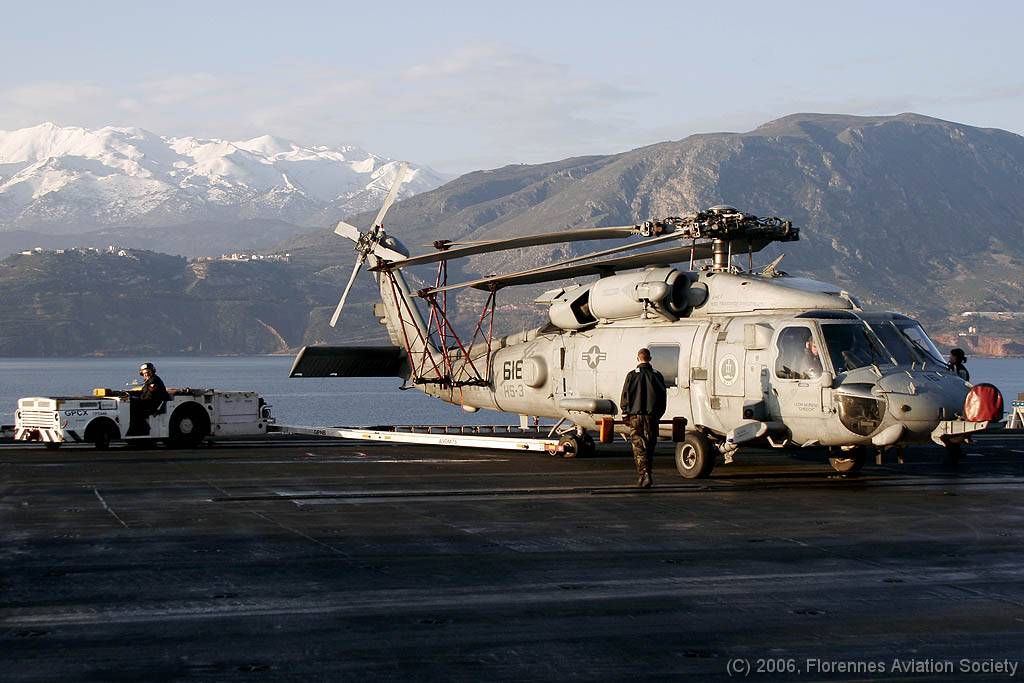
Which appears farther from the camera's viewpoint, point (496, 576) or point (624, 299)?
point (624, 299)

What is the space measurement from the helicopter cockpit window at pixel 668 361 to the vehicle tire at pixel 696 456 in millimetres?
1612

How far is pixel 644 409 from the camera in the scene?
18.5 m

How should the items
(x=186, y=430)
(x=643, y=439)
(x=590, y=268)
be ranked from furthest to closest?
(x=186, y=430), (x=590, y=268), (x=643, y=439)

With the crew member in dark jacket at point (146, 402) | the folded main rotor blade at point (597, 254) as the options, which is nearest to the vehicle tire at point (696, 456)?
the folded main rotor blade at point (597, 254)

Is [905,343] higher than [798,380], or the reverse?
[905,343]

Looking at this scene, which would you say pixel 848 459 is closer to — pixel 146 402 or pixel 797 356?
pixel 797 356

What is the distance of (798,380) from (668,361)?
294cm

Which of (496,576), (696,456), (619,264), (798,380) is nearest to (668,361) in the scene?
(696,456)

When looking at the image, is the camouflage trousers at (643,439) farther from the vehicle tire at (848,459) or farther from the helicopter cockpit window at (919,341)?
the helicopter cockpit window at (919,341)

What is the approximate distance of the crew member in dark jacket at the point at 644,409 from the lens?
18.4m

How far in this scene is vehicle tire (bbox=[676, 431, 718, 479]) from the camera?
65.0ft

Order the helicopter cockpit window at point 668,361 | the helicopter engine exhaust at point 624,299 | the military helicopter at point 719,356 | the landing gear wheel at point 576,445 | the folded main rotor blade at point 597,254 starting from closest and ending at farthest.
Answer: the military helicopter at point 719,356 → the helicopter cockpit window at point 668,361 → the folded main rotor blade at point 597,254 → the helicopter engine exhaust at point 624,299 → the landing gear wheel at point 576,445

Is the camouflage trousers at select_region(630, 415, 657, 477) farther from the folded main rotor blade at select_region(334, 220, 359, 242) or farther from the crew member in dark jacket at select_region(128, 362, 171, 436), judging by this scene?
the crew member in dark jacket at select_region(128, 362, 171, 436)

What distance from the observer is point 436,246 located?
24.8m
